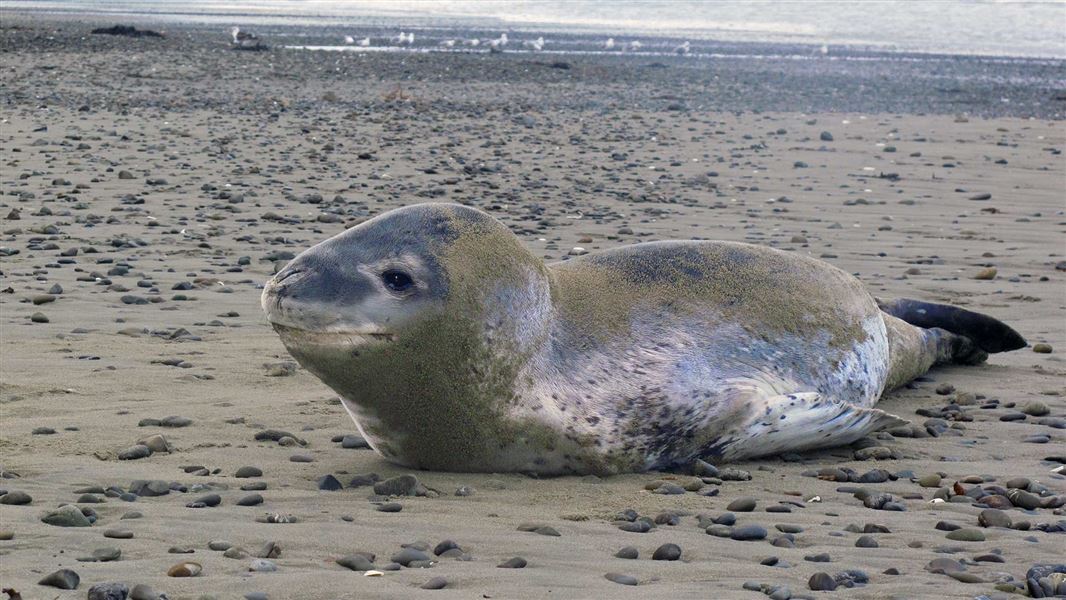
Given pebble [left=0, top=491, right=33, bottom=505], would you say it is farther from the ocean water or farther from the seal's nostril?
the ocean water

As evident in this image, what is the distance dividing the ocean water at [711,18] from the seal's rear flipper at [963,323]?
34.3 m

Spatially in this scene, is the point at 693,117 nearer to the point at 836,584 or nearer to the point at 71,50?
the point at 71,50

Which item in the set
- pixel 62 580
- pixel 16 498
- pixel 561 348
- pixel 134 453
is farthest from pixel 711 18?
pixel 62 580

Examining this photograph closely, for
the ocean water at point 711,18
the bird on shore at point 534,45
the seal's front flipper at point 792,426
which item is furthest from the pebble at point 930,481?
the ocean water at point 711,18

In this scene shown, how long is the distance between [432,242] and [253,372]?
188cm

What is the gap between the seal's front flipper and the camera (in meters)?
4.93

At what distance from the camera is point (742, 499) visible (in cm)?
430

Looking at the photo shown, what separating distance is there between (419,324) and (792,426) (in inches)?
55.4

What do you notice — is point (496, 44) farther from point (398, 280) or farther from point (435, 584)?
point (435, 584)

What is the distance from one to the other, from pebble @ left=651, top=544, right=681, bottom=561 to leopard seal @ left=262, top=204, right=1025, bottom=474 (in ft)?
3.24

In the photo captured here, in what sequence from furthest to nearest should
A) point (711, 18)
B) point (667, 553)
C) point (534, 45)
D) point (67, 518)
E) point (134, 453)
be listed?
point (711, 18)
point (534, 45)
point (134, 453)
point (67, 518)
point (667, 553)

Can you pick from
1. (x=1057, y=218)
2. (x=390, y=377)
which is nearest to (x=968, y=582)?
(x=390, y=377)

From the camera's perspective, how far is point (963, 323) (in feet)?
21.6

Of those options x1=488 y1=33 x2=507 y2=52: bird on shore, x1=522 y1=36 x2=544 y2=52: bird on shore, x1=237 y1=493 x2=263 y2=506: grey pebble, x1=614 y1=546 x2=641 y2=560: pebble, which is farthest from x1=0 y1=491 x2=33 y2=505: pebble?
x1=522 y1=36 x2=544 y2=52: bird on shore
